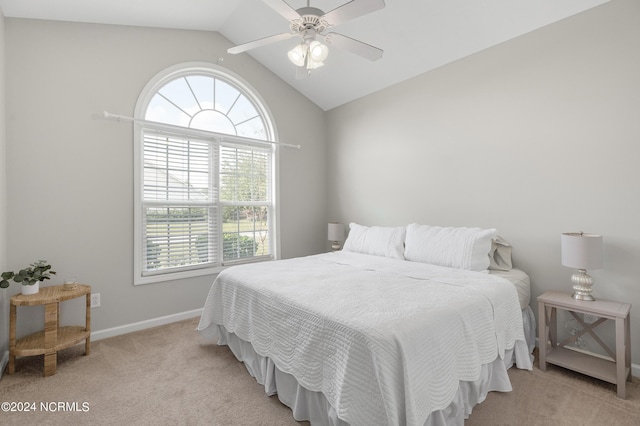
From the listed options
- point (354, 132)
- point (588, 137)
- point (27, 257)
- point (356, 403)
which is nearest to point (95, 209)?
point (27, 257)

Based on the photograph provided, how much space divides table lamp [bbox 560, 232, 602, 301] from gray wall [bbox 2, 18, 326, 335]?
3407 mm

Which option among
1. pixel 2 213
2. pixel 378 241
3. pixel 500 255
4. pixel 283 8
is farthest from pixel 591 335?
pixel 2 213

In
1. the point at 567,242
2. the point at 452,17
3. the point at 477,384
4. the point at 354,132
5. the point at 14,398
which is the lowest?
the point at 14,398

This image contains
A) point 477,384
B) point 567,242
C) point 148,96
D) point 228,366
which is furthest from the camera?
point 148,96

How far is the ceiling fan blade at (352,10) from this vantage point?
1.67m

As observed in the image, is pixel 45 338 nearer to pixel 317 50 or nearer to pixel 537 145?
pixel 317 50

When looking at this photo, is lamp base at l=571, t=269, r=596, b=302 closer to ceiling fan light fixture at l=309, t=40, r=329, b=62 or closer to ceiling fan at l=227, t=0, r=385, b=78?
ceiling fan at l=227, t=0, r=385, b=78

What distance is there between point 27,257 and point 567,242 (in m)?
4.16

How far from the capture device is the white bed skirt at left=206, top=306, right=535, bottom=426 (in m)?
1.57

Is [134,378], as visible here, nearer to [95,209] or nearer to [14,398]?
[14,398]

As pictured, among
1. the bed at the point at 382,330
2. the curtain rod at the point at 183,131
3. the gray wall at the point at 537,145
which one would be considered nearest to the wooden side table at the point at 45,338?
the bed at the point at 382,330

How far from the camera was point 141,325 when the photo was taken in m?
3.03

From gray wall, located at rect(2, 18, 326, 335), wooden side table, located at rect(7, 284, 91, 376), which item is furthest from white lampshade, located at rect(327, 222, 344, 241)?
wooden side table, located at rect(7, 284, 91, 376)

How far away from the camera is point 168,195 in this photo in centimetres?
324
